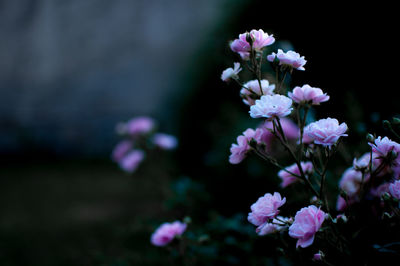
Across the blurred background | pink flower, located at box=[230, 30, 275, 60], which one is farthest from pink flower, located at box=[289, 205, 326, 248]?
the blurred background

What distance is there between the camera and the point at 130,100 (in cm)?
498

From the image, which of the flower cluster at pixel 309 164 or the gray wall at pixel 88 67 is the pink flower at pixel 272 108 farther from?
the gray wall at pixel 88 67

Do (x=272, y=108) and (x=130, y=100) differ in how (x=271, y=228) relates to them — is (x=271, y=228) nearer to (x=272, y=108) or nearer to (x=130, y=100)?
(x=272, y=108)

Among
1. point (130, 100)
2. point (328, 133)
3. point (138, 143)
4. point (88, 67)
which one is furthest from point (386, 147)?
point (88, 67)

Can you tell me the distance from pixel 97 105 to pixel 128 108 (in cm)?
39

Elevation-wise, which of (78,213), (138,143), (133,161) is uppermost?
(78,213)

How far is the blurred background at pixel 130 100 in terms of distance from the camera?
204cm

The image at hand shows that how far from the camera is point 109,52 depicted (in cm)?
492

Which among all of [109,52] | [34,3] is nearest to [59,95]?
[109,52]

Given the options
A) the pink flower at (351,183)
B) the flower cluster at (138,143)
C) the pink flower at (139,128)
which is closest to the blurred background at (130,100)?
the flower cluster at (138,143)

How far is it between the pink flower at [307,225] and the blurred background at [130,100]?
73 centimetres

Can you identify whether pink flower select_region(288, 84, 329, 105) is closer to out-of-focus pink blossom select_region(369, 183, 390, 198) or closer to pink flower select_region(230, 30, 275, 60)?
pink flower select_region(230, 30, 275, 60)

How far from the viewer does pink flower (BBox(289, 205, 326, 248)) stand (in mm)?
767

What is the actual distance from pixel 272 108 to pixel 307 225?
0.79 feet
